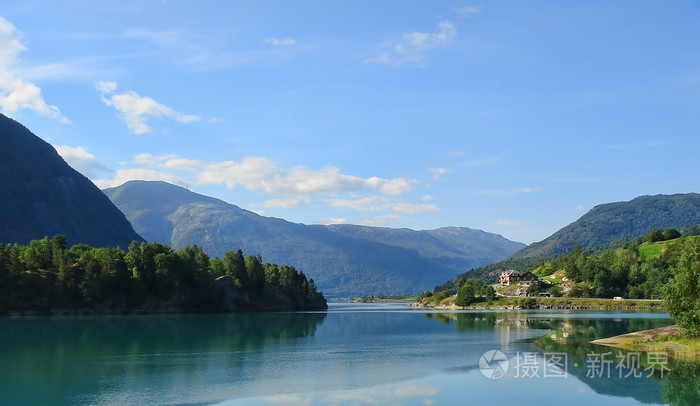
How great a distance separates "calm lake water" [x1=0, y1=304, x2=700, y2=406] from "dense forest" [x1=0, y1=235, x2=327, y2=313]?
64.8 m

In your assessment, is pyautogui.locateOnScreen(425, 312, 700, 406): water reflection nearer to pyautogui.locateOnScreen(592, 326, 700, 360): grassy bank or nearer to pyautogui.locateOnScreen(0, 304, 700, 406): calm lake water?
pyautogui.locateOnScreen(0, 304, 700, 406): calm lake water

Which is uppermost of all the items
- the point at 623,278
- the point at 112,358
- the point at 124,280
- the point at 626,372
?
the point at 623,278

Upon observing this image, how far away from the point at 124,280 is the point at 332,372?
111147 mm

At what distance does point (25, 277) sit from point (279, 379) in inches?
4345

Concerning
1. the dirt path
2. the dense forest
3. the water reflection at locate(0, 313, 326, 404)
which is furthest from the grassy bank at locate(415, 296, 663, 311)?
the water reflection at locate(0, 313, 326, 404)

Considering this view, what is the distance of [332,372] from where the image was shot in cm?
4588

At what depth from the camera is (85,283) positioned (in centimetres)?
13488

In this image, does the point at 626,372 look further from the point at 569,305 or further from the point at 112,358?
the point at 569,305

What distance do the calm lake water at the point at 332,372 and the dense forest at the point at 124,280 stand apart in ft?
213

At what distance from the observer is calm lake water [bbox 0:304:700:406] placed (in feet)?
117

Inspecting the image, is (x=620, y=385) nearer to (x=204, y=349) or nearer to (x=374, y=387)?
(x=374, y=387)

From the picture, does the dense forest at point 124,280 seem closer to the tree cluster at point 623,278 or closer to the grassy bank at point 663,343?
the tree cluster at point 623,278

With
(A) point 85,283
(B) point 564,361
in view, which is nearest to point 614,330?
(B) point 564,361

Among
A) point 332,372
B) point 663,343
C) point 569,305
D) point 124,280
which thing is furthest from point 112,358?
point 569,305
